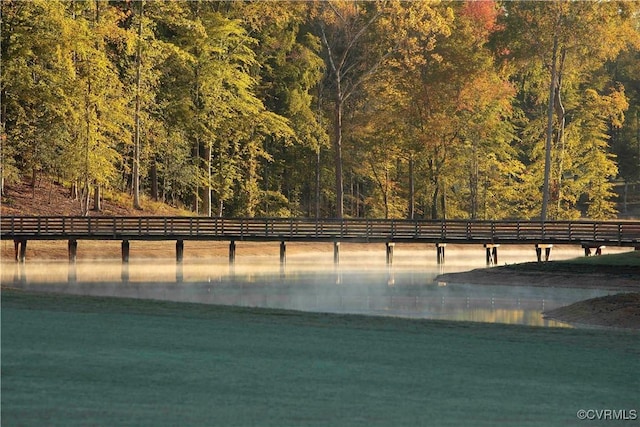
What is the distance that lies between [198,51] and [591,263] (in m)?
33.6

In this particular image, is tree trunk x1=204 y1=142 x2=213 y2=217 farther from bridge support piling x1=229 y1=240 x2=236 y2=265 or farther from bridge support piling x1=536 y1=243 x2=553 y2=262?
bridge support piling x1=536 y1=243 x2=553 y2=262

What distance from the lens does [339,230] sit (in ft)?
184

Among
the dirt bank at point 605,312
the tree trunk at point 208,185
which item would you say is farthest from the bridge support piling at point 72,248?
the dirt bank at point 605,312

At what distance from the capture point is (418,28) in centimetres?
6381

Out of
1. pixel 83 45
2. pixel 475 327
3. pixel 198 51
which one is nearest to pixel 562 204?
pixel 198 51

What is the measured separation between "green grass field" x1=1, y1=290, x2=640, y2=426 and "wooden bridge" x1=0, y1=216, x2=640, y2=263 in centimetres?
2723

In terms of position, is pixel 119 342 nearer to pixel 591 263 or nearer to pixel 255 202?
pixel 591 263

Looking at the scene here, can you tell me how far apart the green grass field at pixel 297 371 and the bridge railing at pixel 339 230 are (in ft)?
89.9

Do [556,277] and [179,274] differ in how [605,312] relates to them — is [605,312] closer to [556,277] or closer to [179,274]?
[556,277]

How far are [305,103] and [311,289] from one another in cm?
4000

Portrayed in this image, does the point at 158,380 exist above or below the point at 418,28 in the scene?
below

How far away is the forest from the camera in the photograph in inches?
2450

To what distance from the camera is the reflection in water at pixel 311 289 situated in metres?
33.6

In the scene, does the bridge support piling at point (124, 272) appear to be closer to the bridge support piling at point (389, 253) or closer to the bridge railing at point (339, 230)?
the bridge railing at point (339, 230)
